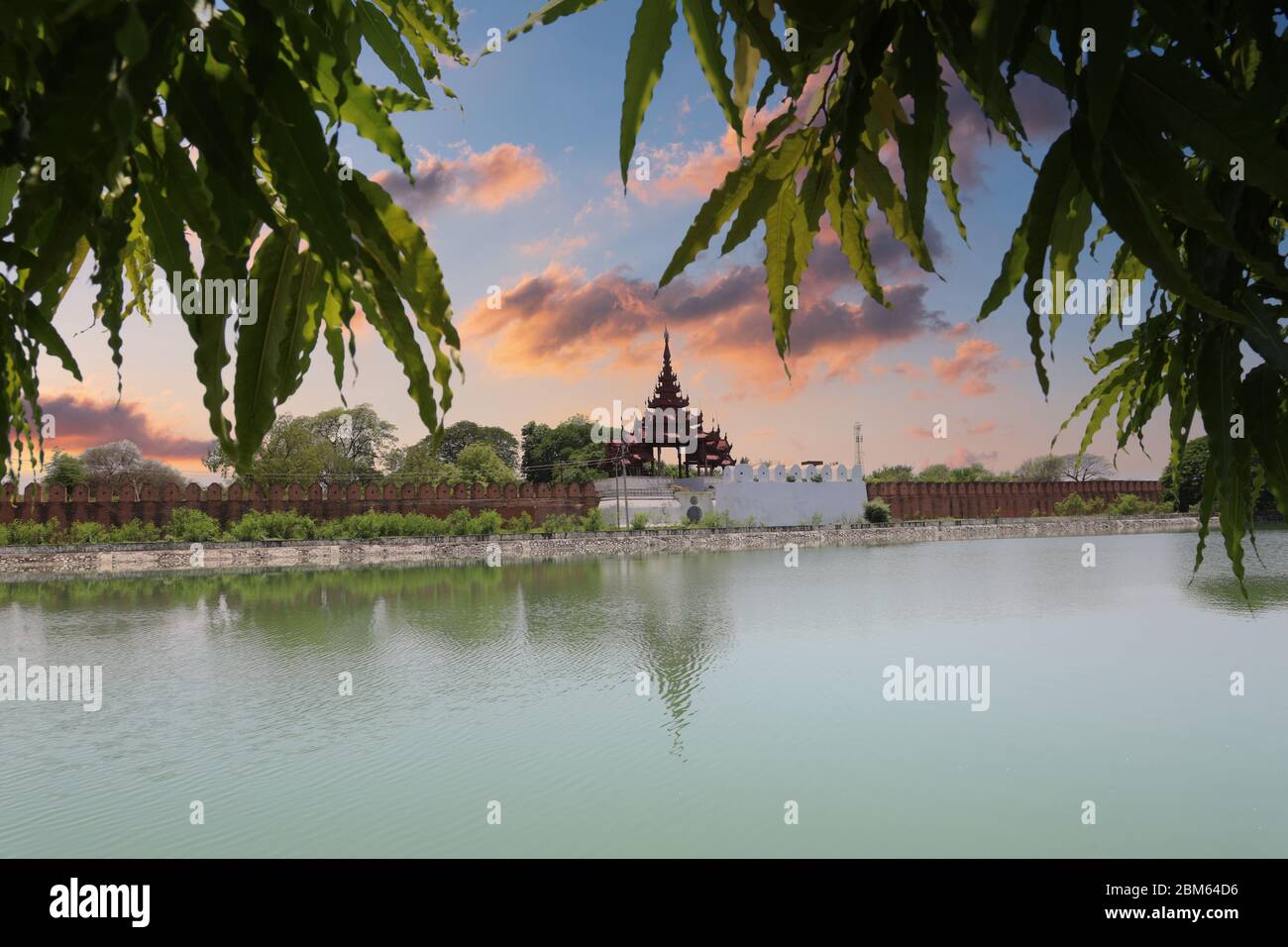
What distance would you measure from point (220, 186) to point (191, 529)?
20953 millimetres

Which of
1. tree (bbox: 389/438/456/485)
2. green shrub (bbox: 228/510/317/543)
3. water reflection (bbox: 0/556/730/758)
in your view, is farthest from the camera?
tree (bbox: 389/438/456/485)

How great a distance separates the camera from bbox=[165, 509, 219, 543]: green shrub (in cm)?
1845

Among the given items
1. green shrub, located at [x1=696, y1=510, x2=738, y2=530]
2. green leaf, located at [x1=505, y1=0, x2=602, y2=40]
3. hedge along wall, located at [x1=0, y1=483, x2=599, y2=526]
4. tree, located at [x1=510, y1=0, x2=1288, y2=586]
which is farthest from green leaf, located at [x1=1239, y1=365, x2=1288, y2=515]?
green shrub, located at [x1=696, y1=510, x2=738, y2=530]

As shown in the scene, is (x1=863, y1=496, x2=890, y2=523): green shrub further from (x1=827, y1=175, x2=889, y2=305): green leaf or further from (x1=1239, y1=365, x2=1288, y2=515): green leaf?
(x1=827, y1=175, x2=889, y2=305): green leaf

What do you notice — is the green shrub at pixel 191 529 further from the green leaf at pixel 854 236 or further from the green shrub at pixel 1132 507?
the green shrub at pixel 1132 507

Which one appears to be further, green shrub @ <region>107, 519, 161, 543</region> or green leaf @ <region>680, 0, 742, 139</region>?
green shrub @ <region>107, 519, 161, 543</region>

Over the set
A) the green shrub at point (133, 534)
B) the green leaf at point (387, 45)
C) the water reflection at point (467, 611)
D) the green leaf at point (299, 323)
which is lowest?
the water reflection at point (467, 611)

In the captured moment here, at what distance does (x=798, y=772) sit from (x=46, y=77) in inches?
208

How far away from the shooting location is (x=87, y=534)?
17.6 metres

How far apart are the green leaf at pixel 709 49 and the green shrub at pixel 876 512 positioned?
2976 cm

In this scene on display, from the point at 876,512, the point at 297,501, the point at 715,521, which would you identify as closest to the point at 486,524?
the point at 297,501

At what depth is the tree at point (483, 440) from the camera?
43.5 meters

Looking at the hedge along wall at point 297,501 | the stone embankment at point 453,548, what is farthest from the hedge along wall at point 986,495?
the hedge along wall at point 297,501

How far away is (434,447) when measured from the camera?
0.52 m
